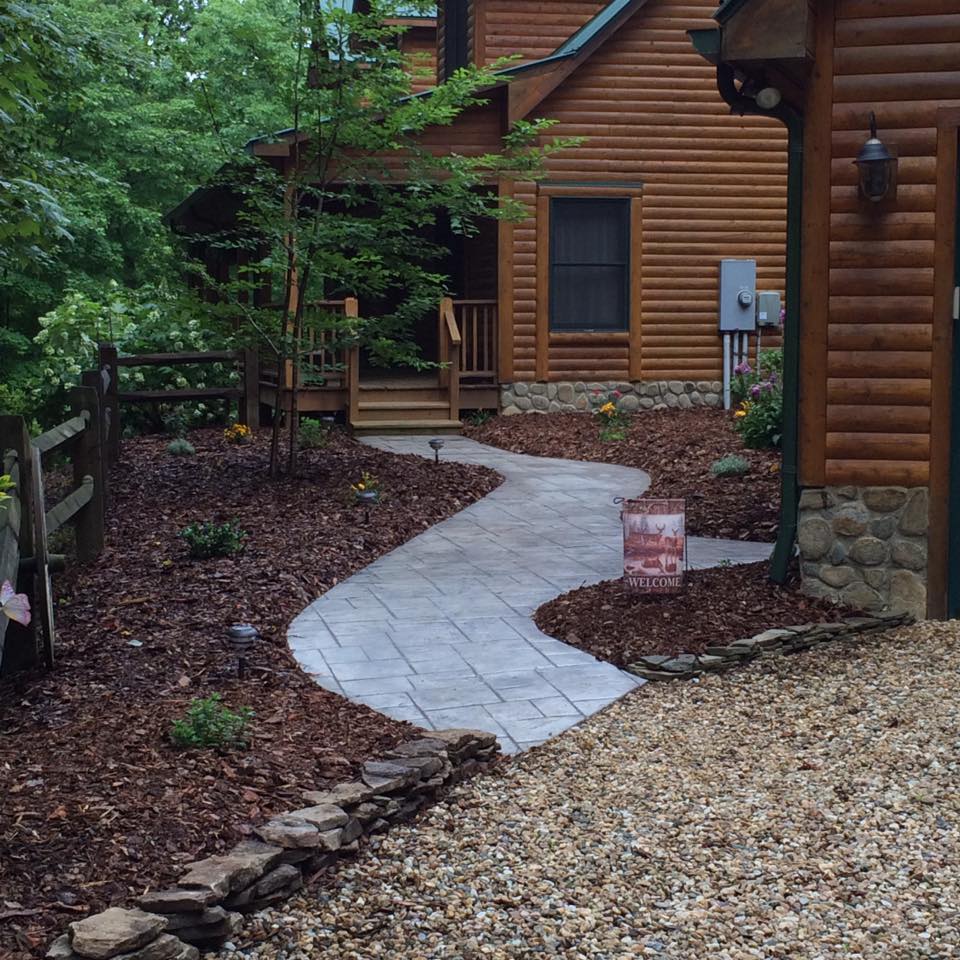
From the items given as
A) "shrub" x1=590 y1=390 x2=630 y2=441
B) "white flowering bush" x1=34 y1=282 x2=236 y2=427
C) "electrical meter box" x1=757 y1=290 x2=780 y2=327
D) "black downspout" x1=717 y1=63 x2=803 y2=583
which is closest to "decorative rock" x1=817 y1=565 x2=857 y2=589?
"black downspout" x1=717 y1=63 x2=803 y2=583

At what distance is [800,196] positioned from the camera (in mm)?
6578

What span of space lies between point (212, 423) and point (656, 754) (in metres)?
10.7

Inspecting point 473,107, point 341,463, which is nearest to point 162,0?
point 473,107

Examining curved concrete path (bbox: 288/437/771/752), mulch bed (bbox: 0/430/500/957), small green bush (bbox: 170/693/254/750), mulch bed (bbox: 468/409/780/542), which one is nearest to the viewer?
mulch bed (bbox: 0/430/500/957)

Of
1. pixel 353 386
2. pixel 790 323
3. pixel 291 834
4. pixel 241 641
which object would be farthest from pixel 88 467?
pixel 353 386

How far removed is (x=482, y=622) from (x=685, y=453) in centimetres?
589

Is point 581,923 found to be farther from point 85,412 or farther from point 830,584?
point 85,412

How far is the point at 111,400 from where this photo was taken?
11594 mm

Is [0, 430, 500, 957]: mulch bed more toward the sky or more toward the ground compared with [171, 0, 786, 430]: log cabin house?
more toward the ground

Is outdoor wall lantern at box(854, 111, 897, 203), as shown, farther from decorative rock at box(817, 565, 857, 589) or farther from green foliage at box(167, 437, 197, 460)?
green foliage at box(167, 437, 197, 460)

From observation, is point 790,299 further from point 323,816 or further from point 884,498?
point 323,816

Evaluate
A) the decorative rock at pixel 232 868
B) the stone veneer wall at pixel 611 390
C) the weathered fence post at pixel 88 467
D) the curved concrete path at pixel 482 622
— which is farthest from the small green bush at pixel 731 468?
the decorative rock at pixel 232 868

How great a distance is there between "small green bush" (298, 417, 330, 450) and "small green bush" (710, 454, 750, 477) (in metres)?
3.96

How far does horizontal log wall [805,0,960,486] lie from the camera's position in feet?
20.2
